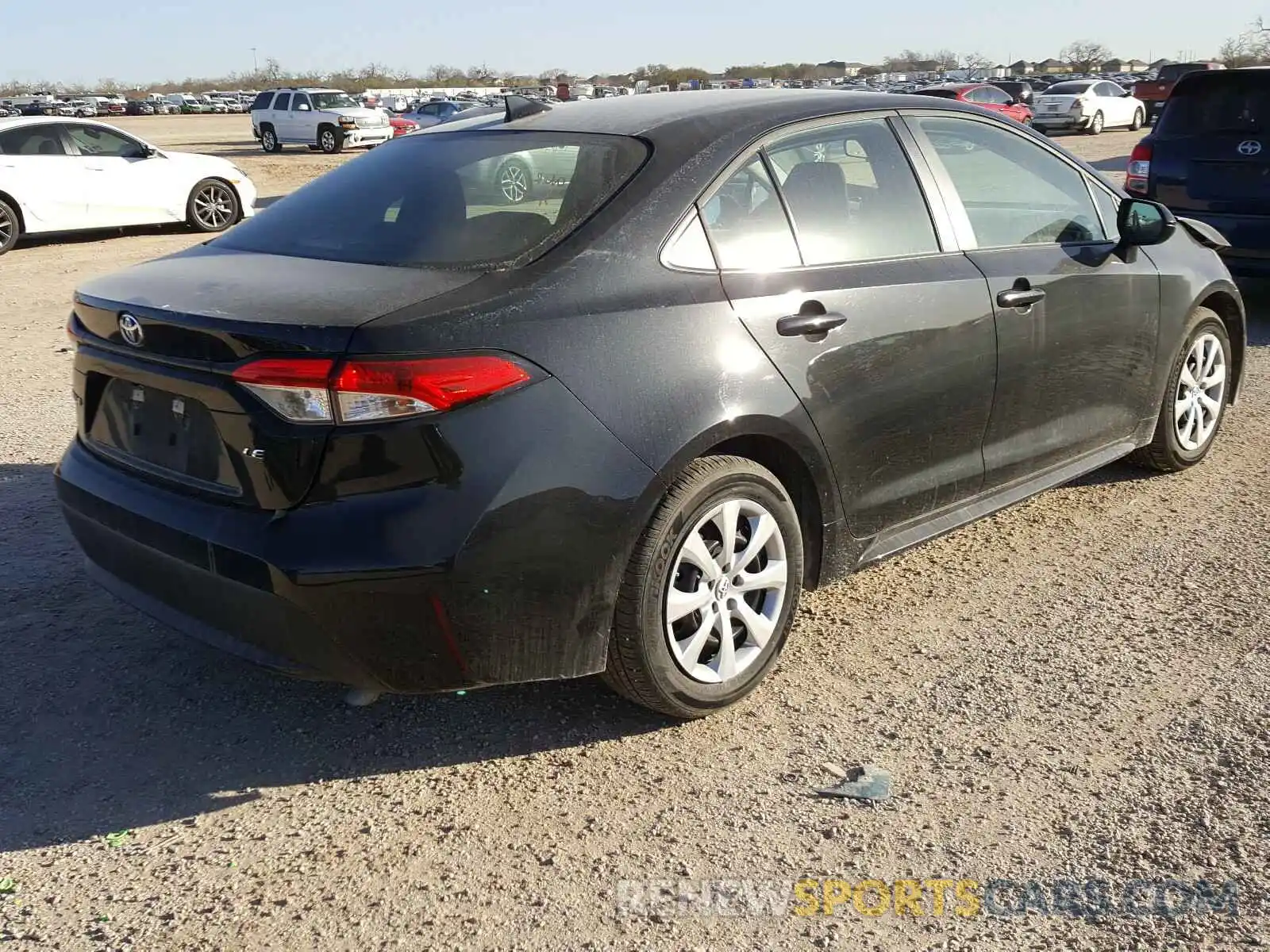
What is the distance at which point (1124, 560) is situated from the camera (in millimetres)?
4480

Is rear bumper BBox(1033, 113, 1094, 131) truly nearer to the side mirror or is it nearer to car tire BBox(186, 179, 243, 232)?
car tire BBox(186, 179, 243, 232)

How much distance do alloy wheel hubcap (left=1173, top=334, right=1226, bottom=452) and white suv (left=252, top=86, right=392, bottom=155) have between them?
1193 inches

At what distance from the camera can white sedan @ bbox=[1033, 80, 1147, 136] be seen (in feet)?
111

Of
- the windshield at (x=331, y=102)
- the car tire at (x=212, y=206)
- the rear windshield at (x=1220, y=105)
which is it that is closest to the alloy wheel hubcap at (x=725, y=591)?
the rear windshield at (x=1220, y=105)

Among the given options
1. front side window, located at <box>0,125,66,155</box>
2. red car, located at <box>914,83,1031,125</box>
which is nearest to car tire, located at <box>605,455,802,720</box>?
front side window, located at <box>0,125,66,155</box>

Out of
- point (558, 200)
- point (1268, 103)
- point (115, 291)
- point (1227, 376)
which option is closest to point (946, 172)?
point (558, 200)

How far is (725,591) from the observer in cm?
335

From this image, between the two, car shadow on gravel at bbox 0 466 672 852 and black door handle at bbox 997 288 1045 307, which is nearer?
car shadow on gravel at bbox 0 466 672 852

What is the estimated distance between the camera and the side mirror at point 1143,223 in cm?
463

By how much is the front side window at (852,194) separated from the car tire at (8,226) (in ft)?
41.6

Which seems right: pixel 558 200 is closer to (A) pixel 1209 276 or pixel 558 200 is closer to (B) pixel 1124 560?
(B) pixel 1124 560

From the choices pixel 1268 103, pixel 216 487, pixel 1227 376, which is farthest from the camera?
pixel 1268 103

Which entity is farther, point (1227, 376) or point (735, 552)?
point (1227, 376)

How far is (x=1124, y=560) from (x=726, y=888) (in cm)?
252
